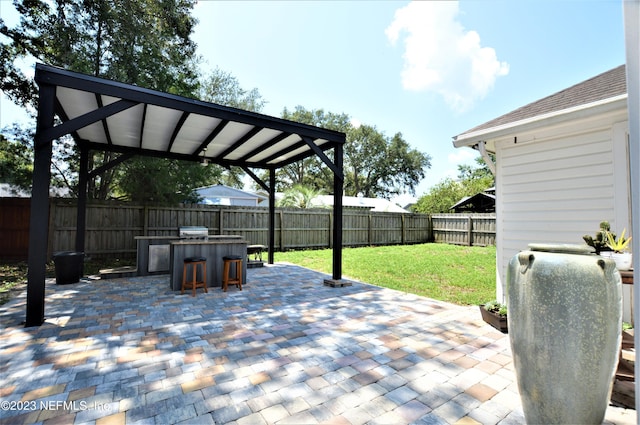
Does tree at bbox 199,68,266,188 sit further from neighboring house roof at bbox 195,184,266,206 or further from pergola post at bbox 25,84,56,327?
pergola post at bbox 25,84,56,327

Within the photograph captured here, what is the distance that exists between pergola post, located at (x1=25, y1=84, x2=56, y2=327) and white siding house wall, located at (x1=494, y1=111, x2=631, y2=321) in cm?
574

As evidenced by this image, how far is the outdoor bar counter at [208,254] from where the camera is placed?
4969 mm

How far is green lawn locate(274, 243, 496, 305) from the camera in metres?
5.12

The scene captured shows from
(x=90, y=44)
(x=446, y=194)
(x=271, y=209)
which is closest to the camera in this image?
(x=90, y=44)

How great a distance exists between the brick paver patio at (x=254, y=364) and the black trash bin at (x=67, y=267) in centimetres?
98

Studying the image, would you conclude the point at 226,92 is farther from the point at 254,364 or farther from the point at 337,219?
the point at 254,364

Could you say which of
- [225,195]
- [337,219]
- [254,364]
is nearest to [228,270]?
[337,219]

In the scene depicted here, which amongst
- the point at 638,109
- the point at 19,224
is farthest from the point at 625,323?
the point at 19,224

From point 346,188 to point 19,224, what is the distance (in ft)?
84.6

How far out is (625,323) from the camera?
3.22 m

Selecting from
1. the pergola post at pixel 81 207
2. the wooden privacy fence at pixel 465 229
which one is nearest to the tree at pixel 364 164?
the wooden privacy fence at pixel 465 229

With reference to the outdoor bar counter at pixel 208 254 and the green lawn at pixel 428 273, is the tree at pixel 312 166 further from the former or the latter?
the outdoor bar counter at pixel 208 254

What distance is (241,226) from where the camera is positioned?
1012 cm

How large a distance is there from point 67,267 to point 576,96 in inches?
330
